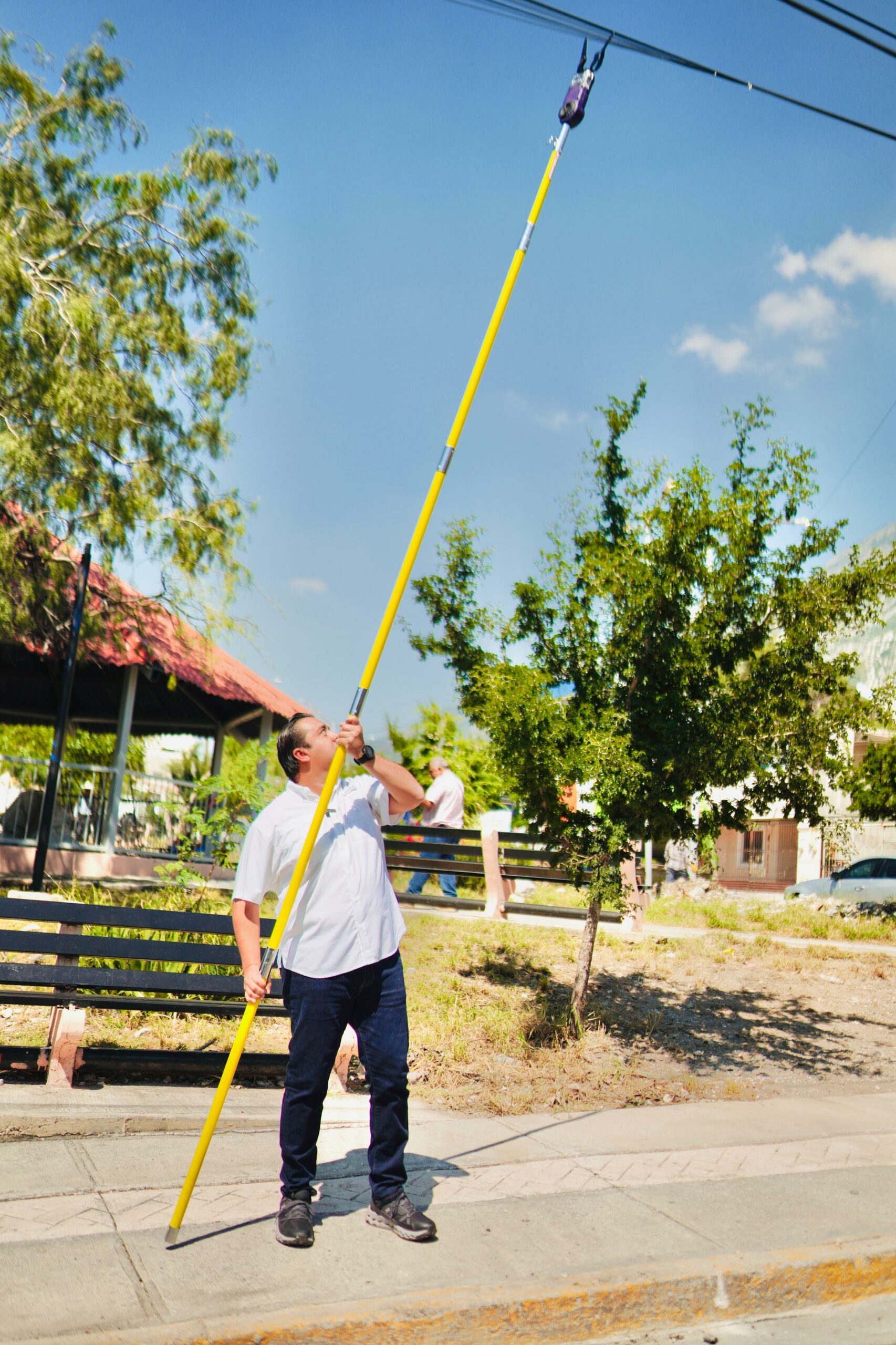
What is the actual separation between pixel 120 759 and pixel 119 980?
11694mm

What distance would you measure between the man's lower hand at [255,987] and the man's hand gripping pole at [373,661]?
0.02 meters

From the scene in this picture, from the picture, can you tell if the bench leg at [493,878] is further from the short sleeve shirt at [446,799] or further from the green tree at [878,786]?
the green tree at [878,786]

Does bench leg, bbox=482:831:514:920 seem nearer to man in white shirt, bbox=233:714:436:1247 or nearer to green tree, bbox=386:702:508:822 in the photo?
green tree, bbox=386:702:508:822

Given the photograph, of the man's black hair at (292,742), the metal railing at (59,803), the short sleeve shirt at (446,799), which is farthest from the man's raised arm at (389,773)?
the metal railing at (59,803)

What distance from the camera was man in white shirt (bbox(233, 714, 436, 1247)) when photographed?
13.6ft

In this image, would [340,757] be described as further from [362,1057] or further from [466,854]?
[466,854]

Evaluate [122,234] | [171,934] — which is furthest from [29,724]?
[171,934]

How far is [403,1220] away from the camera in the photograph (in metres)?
4.17

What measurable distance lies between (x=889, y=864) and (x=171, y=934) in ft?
68.4

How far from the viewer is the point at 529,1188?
16.0 feet

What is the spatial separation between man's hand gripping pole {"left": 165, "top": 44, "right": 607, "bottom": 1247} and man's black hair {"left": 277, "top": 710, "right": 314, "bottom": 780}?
0.24m

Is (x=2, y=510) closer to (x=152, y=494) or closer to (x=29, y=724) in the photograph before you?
(x=152, y=494)

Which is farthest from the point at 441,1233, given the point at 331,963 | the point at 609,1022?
the point at 609,1022

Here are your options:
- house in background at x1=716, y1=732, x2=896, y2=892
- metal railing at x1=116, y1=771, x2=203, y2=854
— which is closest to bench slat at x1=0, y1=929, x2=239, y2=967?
metal railing at x1=116, y1=771, x2=203, y2=854
